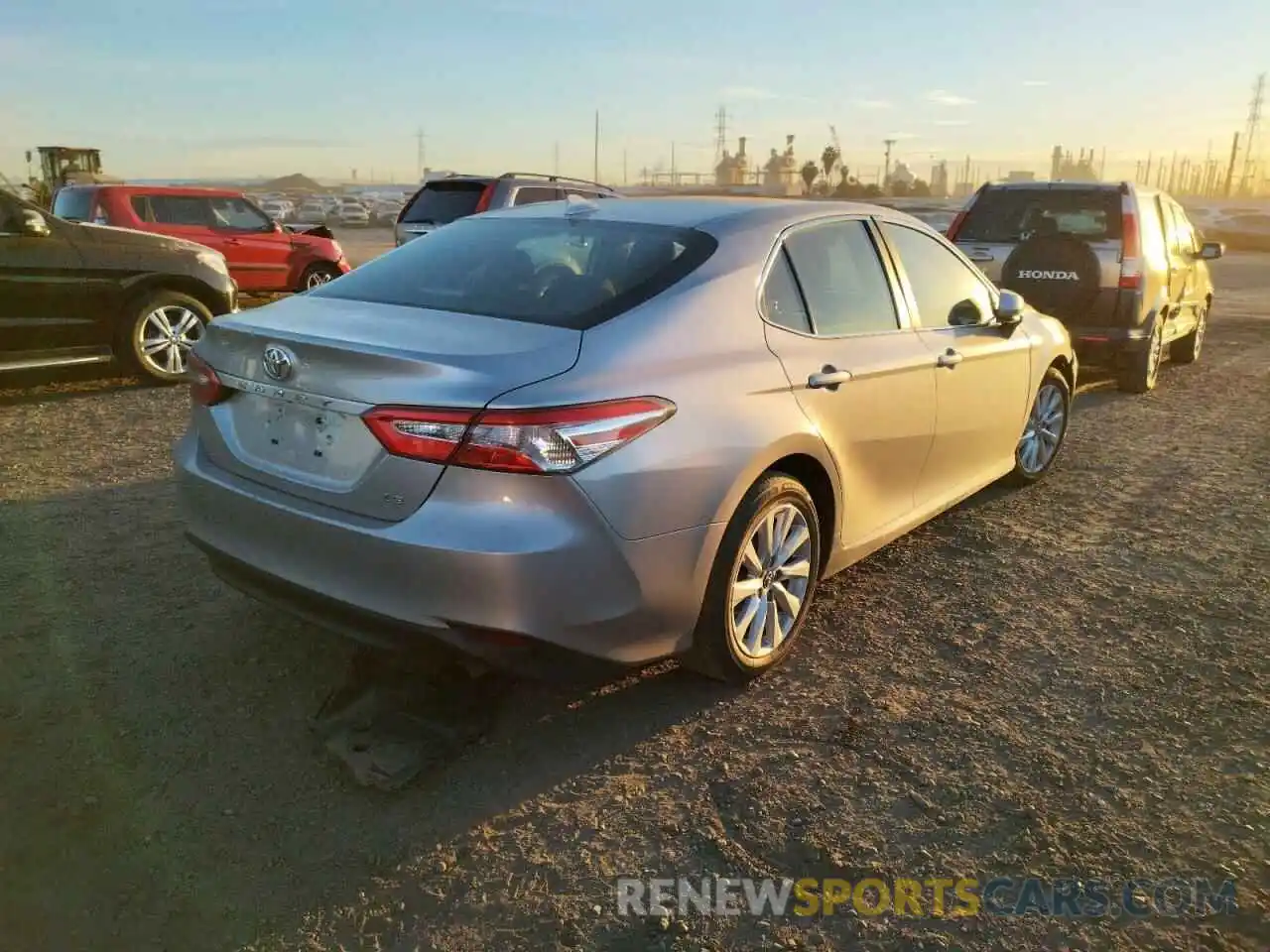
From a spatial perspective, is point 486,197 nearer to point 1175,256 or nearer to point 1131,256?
point 1131,256

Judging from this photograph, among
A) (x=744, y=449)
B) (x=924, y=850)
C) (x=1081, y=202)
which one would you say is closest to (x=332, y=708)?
(x=744, y=449)

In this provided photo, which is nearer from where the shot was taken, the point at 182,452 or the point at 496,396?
the point at 496,396

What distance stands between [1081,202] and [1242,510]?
13.5ft

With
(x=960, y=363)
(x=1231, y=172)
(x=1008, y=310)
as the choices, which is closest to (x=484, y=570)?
(x=960, y=363)

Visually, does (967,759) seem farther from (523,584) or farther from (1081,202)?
(1081,202)

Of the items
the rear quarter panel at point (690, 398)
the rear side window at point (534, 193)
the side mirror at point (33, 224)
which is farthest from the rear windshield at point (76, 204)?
the rear quarter panel at point (690, 398)

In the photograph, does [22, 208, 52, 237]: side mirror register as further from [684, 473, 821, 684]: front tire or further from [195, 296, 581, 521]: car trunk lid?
[684, 473, 821, 684]: front tire

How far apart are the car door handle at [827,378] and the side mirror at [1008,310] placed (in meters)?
1.60

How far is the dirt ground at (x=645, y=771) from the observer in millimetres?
2346

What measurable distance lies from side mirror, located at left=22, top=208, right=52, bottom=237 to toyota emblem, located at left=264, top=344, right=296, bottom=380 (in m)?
5.74

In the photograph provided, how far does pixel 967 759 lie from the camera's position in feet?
9.84

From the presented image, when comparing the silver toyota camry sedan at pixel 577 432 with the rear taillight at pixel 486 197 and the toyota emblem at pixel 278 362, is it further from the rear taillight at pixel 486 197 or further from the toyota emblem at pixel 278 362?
the rear taillight at pixel 486 197

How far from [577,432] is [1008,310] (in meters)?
3.00

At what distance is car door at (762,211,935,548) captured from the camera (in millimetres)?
3455
